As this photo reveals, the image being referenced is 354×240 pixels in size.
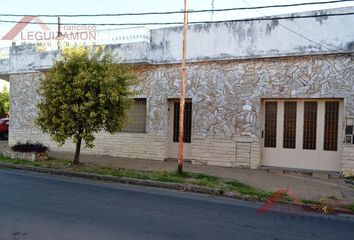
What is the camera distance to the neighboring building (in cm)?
1103

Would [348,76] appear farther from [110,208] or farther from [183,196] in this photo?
[110,208]

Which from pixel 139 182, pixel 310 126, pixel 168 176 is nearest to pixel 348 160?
pixel 310 126

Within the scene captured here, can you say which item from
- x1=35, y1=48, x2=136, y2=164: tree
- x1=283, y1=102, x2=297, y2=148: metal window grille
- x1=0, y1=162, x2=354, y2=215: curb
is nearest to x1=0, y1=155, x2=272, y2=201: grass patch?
x1=0, y1=162, x2=354, y2=215: curb

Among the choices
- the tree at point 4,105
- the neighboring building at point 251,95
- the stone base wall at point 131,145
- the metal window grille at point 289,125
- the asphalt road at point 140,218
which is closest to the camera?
the asphalt road at point 140,218

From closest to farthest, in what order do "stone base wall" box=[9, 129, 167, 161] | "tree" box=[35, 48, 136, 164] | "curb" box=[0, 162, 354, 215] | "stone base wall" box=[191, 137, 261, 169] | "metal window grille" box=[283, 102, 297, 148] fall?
"curb" box=[0, 162, 354, 215] < "tree" box=[35, 48, 136, 164] < "metal window grille" box=[283, 102, 297, 148] < "stone base wall" box=[191, 137, 261, 169] < "stone base wall" box=[9, 129, 167, 161]

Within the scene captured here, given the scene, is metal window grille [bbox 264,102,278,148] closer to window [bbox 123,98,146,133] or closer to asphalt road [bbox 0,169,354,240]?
asphalt road [bbox 0,169,354,240]

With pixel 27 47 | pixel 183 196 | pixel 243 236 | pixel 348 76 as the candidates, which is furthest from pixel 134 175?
pixel 27 47

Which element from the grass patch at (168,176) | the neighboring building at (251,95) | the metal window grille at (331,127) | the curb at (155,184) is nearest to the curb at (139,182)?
the curb at (155,184)

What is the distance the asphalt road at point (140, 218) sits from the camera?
516 centimetres

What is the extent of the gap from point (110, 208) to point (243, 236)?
2.64m

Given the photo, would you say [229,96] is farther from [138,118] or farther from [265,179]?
[138,118]

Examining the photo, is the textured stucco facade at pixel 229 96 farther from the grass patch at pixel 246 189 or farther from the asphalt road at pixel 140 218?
the asphalt road at pixel 140 218

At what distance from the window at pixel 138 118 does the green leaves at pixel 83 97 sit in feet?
9.13

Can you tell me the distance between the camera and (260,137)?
39.7 ft
